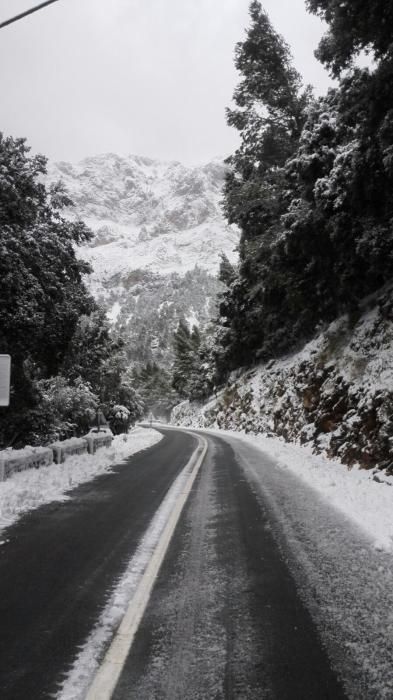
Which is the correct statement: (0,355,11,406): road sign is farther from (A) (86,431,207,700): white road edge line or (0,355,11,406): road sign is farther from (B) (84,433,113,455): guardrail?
(B) (84,433,113,455): guardrail

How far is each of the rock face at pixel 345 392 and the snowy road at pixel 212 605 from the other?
4.32 m

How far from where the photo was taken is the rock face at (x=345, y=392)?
11.5 meters

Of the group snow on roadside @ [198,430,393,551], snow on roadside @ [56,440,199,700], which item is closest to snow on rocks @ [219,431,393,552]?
snow on roadside @ [198,430,393,551]

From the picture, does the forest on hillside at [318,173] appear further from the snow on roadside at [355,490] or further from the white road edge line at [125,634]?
the white road edge line at [125,634]

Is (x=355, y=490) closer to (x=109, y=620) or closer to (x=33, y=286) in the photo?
(x=109, y=620)

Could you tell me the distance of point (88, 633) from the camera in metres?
3.61

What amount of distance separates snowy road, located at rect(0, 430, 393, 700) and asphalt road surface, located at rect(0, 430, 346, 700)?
12 millimetres

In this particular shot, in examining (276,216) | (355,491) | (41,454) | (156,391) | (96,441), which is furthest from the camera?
(156,391)

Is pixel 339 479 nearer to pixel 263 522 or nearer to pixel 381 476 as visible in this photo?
pixel 381 476

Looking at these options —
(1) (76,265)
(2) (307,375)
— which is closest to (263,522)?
(1) (76,265)

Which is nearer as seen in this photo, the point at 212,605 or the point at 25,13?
the point at 212,605

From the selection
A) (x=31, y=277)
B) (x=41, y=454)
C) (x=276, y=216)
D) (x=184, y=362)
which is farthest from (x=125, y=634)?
(x=184, y=362)

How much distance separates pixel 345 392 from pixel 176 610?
38.4ft

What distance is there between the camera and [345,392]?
14680 mm
